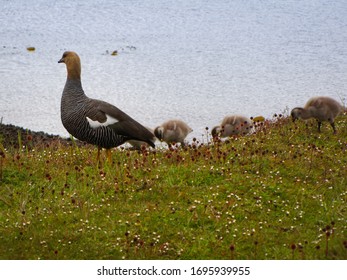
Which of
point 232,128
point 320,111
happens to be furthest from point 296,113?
point 232,128

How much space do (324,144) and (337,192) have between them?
10.0ft

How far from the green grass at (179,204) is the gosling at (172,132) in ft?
7.22

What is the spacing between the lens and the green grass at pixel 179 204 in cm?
768

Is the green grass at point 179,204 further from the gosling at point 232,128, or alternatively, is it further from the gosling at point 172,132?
the gosling at point 232,128

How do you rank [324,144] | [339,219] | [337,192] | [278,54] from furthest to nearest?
1. [278,54]
2. [324,144]
3. [337,192]
4. [339,219]

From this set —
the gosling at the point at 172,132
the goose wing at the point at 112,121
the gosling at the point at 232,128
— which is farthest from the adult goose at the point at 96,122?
the gosling at the point at 232,128

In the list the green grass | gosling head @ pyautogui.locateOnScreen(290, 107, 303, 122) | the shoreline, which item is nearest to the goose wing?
the green grass

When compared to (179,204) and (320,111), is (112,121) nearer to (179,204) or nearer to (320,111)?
(179,204)

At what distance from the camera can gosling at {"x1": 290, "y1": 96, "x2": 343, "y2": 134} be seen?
1327cm

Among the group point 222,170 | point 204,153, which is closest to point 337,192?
point 222,170

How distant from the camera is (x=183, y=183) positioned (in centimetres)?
959

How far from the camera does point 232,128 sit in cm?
1439

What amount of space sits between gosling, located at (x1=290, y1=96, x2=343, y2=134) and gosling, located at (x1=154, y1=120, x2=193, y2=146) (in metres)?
2.19

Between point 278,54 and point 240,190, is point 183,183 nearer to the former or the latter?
point 240,190
